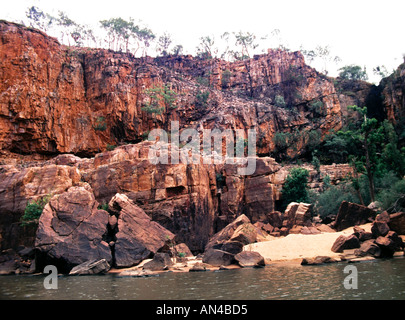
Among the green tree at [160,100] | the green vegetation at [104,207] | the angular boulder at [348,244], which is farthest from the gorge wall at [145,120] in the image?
the angular boulder at [348,244]

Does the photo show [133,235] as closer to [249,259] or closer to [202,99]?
[249,259]

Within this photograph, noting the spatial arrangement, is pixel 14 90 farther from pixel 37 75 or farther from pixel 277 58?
pixel 277 58

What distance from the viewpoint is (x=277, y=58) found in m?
60.7

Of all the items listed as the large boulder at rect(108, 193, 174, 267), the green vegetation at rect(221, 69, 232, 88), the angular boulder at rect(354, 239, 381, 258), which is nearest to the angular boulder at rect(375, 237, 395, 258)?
the angular boulder at rect(354, 239, 381, 258)

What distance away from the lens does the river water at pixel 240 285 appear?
8.84 meters

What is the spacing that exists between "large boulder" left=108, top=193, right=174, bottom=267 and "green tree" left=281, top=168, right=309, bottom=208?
1378 centimetres

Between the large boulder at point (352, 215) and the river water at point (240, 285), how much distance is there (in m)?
7.23

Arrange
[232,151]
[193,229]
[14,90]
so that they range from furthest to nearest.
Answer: [232,151]
[14,90]
[193,229]

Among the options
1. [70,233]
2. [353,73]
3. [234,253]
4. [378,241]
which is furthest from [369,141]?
[353,73]

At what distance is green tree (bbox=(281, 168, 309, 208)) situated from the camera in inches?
1152

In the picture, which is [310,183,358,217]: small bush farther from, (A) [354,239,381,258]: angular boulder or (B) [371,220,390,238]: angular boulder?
(A) [354,239,381,258]: angular boulder

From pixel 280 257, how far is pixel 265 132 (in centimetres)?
3697
